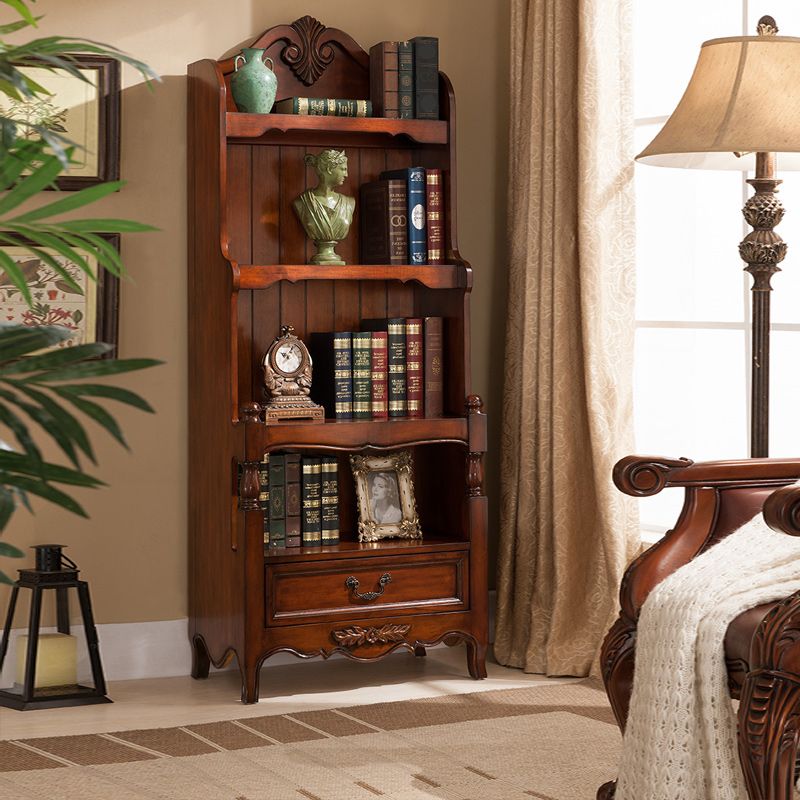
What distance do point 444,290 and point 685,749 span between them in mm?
1922

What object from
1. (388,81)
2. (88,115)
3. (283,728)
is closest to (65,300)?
(88,115)

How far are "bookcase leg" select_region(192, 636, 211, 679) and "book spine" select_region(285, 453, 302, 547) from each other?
1.32 ft

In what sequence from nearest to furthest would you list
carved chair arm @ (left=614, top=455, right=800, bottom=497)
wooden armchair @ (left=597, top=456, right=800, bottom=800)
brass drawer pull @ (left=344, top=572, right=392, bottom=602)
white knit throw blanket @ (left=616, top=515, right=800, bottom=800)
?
wooden armchair @ (left=597, top=456, right=800, bottom=800)
white knit throw blanket @ (left=616, top=515, right=800, bottom=800)
carved chair arm @ (left=614, top=455, right=800, bottom=497)
brass drawer pull @ (left=344, top=572, right=392, bottom=602)

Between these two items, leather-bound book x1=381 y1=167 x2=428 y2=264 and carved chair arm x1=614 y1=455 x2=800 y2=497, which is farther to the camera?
leather-bound book x1=381 y1=167 x2=428 y2=264

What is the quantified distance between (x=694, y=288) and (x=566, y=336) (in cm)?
38

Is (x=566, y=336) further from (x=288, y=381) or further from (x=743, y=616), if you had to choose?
(x=743, y=616)

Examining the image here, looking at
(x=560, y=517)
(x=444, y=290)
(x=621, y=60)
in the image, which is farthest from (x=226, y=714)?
(x=621, y=60)

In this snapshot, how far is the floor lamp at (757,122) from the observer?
2.74 m

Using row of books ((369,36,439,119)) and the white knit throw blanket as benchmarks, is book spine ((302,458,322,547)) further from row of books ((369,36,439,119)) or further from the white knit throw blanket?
the white knit throw blanket

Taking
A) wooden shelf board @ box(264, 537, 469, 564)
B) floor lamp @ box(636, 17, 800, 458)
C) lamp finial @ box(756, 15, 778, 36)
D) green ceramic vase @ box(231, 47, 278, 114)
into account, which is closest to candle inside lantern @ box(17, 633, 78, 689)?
wooden shelf board @ box(264, 537, 469, 564)

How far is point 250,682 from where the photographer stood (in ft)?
11.4

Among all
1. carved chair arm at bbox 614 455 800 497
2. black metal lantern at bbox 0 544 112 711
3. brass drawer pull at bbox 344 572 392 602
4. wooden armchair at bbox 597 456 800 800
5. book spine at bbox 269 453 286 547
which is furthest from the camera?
book spine at bbox 269 453 286 547

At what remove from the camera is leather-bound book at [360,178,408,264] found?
12.3 feet

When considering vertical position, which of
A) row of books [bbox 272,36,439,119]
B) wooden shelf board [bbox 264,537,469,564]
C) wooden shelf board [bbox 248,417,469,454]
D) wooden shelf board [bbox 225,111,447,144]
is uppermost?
row of books [bbox 272,36,439,119]
